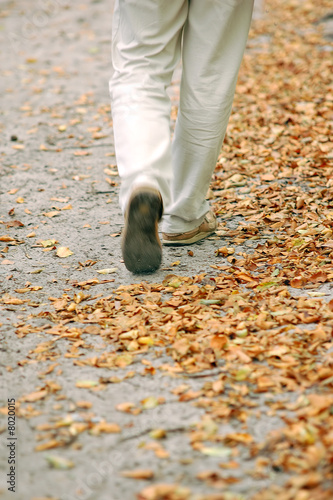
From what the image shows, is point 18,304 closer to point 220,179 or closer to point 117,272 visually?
point 117,272

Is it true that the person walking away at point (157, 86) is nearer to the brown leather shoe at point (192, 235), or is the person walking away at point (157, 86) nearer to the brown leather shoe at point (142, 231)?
the brown leather shoe at point (142, 231)

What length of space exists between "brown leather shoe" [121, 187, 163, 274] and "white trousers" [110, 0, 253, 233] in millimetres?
54

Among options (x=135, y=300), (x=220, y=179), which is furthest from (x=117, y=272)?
(x=220, y=179)

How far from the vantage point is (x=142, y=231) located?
2279mm

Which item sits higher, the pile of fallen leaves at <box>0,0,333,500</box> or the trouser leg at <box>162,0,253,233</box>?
the trouser leg at <box>162,0,253,233</box>

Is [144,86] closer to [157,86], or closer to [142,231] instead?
[157,86]

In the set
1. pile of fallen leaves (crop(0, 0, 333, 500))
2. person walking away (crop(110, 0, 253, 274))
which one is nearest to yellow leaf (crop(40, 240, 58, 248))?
pile of fallen leaves (crop(0, 0, 333, 500))

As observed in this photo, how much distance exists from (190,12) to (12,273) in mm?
1442

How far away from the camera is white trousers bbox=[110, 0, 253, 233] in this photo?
224cm

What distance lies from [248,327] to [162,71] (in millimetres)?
1073

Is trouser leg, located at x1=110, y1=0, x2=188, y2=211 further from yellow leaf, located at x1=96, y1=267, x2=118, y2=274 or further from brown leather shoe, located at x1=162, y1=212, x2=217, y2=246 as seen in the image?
brown leather shoe, located at x1=162, y1=212, x2=217, y2=246

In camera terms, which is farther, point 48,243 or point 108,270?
point 48,243

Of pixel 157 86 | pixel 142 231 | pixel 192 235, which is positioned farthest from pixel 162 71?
pixel 192 235

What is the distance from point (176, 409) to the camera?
69.7 inches
